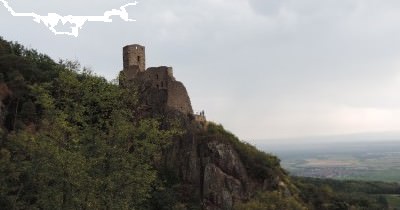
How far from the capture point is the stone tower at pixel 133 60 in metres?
64.8

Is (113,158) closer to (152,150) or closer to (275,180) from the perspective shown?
(152,150)

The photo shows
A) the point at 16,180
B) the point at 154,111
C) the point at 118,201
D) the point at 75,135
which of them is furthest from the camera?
the point at 154,111

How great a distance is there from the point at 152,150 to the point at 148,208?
16942 millimetres

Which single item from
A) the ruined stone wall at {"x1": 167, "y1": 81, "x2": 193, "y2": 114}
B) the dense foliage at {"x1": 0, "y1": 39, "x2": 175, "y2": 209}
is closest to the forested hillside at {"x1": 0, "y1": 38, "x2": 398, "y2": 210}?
the dense foliage at {"x1": 0, "y1": 39, "x2": 175, "y2": 209}

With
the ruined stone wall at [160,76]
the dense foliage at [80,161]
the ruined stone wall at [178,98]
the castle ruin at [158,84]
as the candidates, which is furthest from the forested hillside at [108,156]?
the ruined stone wall at [160,76]

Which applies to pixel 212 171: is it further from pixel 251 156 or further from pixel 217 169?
pixel 251 156

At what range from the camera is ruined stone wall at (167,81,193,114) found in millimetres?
60781

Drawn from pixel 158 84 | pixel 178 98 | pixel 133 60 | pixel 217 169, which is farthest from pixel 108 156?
pixel 133 60

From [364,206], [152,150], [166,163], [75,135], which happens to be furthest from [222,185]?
[364,206]

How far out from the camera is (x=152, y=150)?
35.1 meters

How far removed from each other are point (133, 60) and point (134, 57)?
1.47 feet

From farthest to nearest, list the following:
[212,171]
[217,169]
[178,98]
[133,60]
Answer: [133,60]
[178,98]
[217,169]
[212,171]

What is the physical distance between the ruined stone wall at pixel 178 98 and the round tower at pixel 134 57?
666cm

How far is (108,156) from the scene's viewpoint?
32875 millimetres
